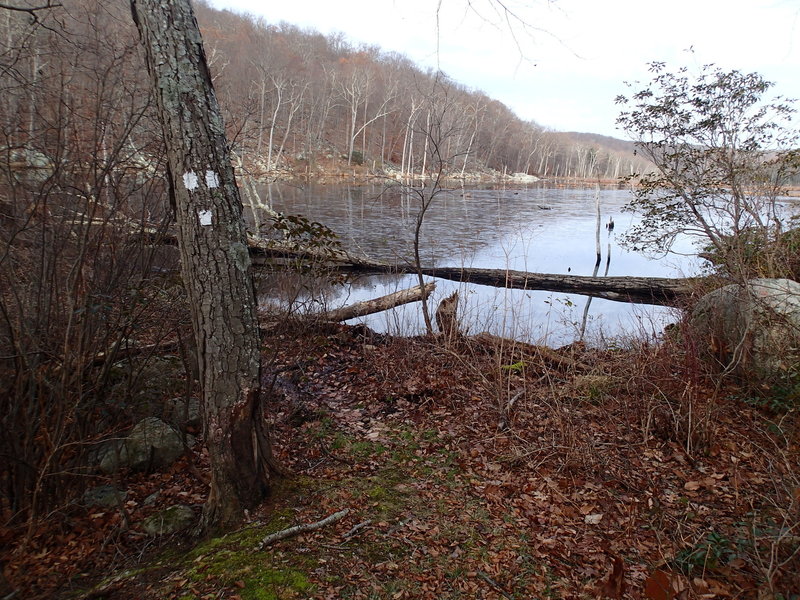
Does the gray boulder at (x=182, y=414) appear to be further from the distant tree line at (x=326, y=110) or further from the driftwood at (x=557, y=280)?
the distant tree line at (x=326, y=110)

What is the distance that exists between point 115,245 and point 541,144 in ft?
280

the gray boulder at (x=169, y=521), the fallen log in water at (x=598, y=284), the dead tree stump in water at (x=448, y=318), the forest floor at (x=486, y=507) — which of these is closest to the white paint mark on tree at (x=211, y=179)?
the forest floor at (x=486, y=507)

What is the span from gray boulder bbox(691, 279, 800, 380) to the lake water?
92 centimetres

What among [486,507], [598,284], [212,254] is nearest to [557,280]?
[598,284]

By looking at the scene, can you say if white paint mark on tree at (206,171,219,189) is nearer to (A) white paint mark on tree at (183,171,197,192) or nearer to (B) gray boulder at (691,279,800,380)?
(A) white paint mark on tree at (183,171,197,192)

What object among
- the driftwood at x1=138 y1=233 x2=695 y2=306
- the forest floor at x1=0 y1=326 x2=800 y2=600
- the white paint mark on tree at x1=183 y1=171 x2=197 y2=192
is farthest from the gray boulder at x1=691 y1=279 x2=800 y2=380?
the white paint mark on tree at x1=183 y1=171 x2=197 y2=192

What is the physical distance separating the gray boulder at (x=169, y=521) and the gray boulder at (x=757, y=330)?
16.6 ft

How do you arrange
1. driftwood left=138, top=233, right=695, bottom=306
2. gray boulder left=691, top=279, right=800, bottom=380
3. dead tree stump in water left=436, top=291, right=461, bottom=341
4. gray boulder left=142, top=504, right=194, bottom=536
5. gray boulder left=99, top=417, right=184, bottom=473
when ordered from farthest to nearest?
driftwood left=138, top=233, right=695, bottom=306, dead tree stump in water left=436, top=291, right=461, bottom=341, gray boulder left=691, top=279, right=800, bottom=380, gray boulder left=99, top=417, right=184, bottom=473, gray boulder left=142, top=504, right=194, bottom=536

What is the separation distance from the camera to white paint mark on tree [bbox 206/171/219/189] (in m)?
2.60

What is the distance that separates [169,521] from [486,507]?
218 centimetres

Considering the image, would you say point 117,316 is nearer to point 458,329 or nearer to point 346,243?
point 458,329

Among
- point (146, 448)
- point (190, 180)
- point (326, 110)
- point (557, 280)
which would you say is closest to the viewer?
point (190, 180)

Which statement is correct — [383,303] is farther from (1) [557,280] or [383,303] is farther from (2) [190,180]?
(2) [190,180]

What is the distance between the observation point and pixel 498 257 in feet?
50.3
